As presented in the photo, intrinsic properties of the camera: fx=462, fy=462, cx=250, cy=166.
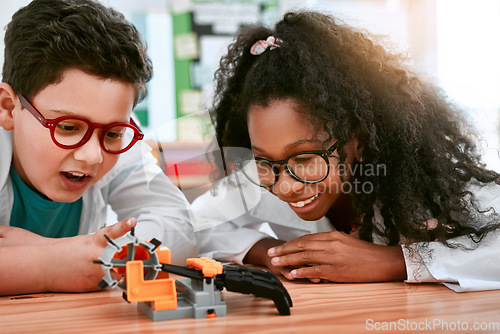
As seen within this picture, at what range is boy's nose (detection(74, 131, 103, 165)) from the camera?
0.83 m

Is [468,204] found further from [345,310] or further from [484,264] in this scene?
[345,310]

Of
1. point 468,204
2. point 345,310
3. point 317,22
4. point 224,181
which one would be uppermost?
point 317,22

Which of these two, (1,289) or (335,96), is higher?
(335,96)

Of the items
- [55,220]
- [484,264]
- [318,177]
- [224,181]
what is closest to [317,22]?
[318,177]

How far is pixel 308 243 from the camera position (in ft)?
2.72

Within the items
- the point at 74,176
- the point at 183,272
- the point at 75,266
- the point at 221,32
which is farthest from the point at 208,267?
the point at 221,32

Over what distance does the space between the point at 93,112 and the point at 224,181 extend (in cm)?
41

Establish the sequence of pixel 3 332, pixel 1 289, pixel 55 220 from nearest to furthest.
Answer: pixel 3 332
pixel 1 289
pixel 55 220

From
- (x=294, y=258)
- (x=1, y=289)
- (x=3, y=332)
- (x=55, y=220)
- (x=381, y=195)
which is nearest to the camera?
(x=3, y=332)

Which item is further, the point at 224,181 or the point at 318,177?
the point at 224,181

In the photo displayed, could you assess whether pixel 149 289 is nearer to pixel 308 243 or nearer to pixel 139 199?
pixel 308 243

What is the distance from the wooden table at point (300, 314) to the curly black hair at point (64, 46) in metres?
0.41

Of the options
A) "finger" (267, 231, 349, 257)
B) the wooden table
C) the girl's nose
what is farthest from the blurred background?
the wooden table

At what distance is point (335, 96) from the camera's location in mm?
890
